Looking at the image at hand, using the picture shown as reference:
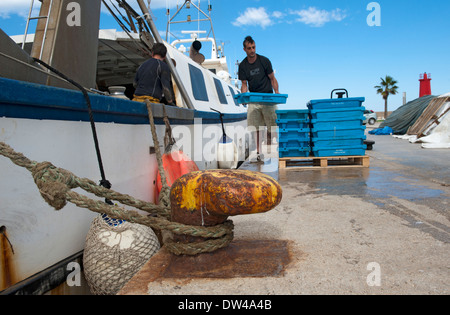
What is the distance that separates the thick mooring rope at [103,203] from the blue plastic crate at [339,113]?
168 inches

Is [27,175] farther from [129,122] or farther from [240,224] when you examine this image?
[240,224]

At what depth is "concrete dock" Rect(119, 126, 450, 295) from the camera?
5.41 feet

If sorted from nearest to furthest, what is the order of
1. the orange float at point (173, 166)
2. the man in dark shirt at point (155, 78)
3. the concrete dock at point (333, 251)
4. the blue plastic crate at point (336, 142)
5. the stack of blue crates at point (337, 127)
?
the concrete dock at point (333, 251), the orange float at point (173, 166), the man in dark shirt at point (155, 78), the stack of blue crates at point (337, 127), the blue plastic crate at point (336, 142)

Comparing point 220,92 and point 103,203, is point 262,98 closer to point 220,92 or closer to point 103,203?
point 220,92

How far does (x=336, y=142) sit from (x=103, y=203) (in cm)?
486

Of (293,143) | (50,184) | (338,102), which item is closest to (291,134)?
(293,143)

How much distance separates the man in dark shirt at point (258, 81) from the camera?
633 cm

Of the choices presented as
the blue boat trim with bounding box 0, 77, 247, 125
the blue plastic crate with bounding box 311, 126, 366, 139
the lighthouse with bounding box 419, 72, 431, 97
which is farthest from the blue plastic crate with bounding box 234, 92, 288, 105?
the lighthouse with bounding box 419, 72, 431, 97

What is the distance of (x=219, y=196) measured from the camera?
178cm

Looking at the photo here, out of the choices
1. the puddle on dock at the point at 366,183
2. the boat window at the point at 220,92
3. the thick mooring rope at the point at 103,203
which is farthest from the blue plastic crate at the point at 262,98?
the thick mooring rope at the point at 103,203

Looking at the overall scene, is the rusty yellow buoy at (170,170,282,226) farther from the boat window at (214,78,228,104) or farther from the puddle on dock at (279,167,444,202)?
the boat window at (214,78,228,104)

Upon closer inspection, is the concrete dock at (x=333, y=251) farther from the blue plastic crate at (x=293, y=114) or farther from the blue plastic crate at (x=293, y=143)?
the blue plastic crate at (x=293, y=114)

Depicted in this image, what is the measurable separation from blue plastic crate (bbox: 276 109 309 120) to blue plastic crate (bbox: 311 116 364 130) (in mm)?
229
